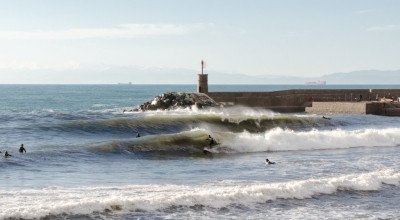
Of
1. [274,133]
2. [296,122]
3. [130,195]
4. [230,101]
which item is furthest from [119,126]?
[130,195]

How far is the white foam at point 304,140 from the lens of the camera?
89.4ft

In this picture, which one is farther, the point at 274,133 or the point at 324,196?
the point at 274,133

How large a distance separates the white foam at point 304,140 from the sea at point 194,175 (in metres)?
0.05

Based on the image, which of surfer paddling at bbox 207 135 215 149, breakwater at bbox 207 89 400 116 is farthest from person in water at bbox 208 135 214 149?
breakwater at bbox 207 89 400 116

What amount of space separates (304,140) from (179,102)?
19.0 metres

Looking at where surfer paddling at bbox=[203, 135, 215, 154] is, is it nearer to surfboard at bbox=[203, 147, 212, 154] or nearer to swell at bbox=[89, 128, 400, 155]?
surfboard at bbox=[203, 147, 212, 154]

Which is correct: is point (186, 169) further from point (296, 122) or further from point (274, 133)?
point (296, 122)

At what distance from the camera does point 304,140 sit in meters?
28.8

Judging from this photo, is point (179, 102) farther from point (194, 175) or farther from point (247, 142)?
point (194, 175)

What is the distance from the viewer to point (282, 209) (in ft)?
45.5

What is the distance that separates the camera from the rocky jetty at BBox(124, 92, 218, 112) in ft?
151

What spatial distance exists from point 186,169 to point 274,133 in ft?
33.5

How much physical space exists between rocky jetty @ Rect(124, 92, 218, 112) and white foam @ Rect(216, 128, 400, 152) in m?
16.7

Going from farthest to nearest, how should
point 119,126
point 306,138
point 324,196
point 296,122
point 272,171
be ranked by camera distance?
point 296,122
point 119,126
point 306,138
point 272,171
point 324,196
